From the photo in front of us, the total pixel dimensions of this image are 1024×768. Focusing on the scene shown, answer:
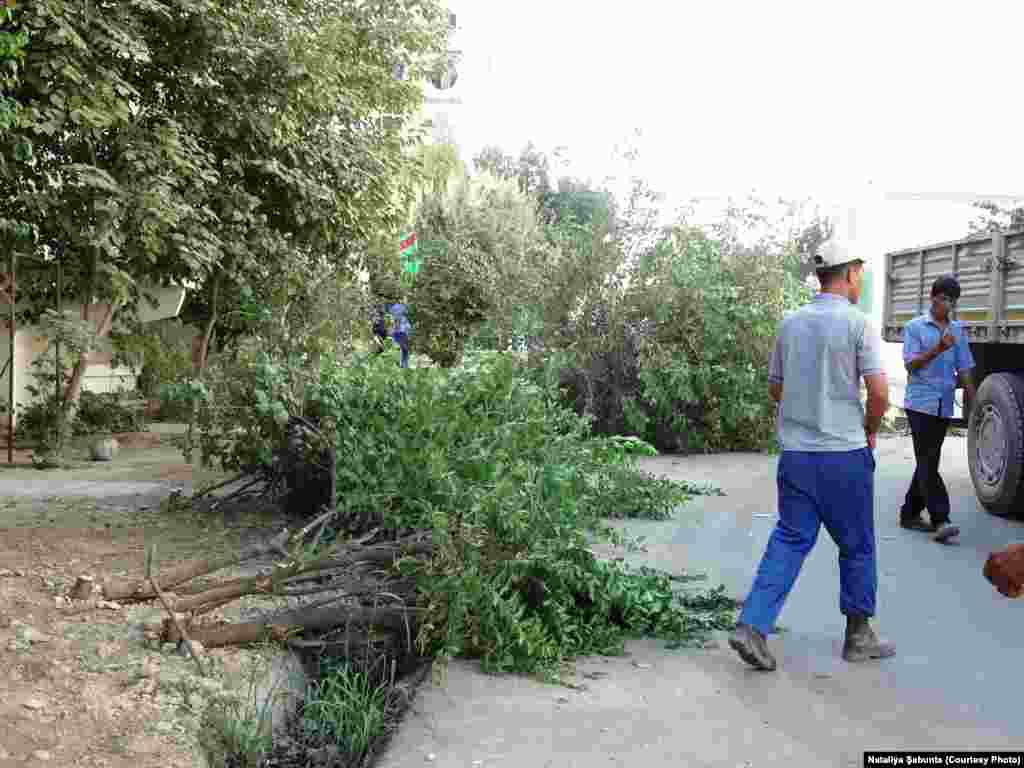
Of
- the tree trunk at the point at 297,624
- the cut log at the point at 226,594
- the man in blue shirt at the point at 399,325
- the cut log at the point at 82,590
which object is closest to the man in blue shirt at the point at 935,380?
the tree trunk at the point at 297,624

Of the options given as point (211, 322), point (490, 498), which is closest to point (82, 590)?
point (490, 498)

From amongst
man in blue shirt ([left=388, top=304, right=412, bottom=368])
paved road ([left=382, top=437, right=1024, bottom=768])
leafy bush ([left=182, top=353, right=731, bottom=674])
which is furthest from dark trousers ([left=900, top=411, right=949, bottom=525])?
man in blue shirt ([left=388, top=304, right=412, bottom=368])

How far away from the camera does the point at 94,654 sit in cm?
493

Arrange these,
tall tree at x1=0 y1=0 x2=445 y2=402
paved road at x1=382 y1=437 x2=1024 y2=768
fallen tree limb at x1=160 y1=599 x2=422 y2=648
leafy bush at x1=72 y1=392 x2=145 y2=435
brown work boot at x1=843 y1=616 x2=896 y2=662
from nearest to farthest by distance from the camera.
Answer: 1. paved road at x1=382 y1=437 x2=1024 y2=768
2. fallen tree limb at x1=160 y1=599 x2=422 y2=648
3. brown work boot at x1=843 y1=616 x2=896 y2=662
4. tall tree at x1=0 y1=0 x2=445 y2=402
5. leafy bush at x1=72 y1=392 x2=145 y2=435

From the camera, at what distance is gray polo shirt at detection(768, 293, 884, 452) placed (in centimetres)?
554

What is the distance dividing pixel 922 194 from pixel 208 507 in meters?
31.0

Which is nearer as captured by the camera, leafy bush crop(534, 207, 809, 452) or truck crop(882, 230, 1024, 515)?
truck crop(882, 230, 1024, 515)

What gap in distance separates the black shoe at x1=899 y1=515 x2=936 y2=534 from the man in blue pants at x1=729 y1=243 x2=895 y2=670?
3638 mm

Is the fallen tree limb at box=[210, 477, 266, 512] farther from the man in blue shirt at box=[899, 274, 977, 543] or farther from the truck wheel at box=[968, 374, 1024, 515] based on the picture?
the truck wheel at box=[968, 374, 1024, 515]

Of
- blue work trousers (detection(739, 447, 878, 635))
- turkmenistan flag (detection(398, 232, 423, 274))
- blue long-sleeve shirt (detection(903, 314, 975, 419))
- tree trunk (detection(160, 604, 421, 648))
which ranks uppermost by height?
turkmenistan flag (detection(398, 232, 423, 274))

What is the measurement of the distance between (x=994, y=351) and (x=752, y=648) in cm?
560

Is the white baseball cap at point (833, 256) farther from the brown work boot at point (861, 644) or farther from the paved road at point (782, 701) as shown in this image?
the paved road at point (782, 701)

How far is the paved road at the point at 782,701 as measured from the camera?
432cm

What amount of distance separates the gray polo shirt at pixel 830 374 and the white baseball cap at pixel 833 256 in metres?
0.16
